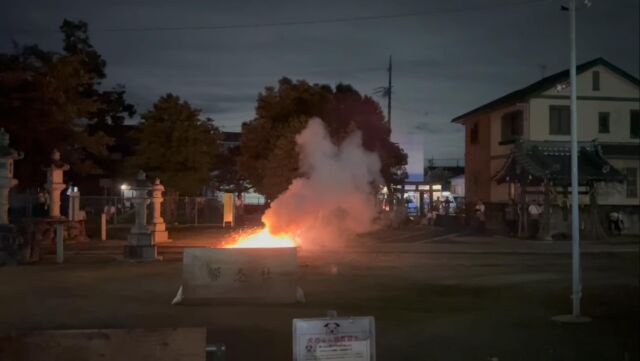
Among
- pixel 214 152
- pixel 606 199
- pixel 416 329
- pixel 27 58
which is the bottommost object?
pixel 416 329

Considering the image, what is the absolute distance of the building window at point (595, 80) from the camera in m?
36.5

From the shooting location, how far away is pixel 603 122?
3675 cm

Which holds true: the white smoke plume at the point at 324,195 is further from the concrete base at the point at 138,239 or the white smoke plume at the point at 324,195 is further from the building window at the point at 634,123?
the building window at the point at 634,123

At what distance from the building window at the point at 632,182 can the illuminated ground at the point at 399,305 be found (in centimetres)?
1648

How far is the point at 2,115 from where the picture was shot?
29.9m

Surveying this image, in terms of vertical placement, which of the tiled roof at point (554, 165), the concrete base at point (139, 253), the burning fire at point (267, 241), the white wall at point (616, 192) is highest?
the tiled roof at point (554, 165)

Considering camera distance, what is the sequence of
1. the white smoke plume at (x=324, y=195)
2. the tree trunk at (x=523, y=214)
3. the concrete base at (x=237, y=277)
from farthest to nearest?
the tree trunk at (x=523, y=214) < the white smoke plume at (x=324, y=195) < the concrete base at (x=237, y=277)

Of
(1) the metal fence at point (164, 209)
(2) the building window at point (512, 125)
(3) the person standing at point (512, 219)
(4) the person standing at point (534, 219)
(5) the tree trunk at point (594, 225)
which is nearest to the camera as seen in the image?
(5) the tree trunk at point (594, 225)

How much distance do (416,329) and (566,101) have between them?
28699 millimetres

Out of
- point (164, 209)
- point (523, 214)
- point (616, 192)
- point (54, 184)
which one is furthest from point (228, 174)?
point (54, 184)

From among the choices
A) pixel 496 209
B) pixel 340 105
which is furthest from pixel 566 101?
pixel 340 105

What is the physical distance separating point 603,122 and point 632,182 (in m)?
3.31

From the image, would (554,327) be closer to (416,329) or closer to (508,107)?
(416,329)

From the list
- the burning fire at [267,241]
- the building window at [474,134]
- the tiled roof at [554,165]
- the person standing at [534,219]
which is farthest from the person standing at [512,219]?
the burning fire at [267,241]
